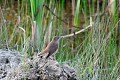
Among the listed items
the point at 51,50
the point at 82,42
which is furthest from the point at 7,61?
the point at 82,42

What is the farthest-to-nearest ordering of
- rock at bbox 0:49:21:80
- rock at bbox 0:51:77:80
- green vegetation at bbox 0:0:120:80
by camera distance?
1. green vegetation at bbox 0:0:120:80
2. rock at bbox 0:49:21:80
3. rock at bbox 0:51:77:80

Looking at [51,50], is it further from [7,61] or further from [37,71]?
[7,61]

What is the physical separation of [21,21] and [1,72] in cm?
167

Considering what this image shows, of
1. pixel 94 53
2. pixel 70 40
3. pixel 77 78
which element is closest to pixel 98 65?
pixel 94 53

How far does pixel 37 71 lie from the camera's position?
3.29 metres

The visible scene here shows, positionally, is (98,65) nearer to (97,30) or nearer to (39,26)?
(97,30)

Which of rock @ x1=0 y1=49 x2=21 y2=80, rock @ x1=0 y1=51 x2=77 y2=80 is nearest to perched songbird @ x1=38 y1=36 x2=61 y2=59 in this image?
rock @ x1=0 y1=51 x2=77 y2=80

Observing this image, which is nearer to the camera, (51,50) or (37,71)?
(37,71)

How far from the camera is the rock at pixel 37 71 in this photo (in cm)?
326

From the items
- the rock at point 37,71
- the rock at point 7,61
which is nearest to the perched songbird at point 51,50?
the rock at point 37,71

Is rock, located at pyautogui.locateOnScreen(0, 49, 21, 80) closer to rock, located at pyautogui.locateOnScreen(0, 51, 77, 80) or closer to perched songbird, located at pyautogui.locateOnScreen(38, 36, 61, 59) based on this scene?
rock, located at pyautogui.locateOnScreen(0, 51, 77, 80)

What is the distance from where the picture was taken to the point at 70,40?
5359 millimetres

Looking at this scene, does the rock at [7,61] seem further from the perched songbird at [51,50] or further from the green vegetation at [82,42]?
the perched songbird at [51,50]

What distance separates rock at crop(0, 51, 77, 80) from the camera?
3262 millimetres
